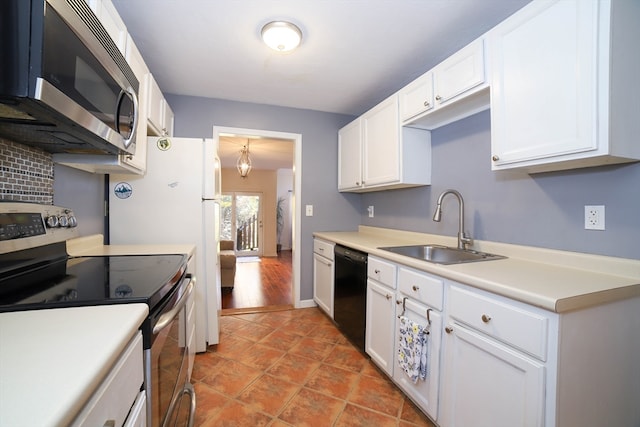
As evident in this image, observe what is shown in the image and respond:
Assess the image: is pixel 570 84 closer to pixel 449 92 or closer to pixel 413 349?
A: pixel 449 92

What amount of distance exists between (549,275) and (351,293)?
136cm

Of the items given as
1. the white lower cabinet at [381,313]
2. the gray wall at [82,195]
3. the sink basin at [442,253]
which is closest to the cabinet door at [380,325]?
the white lower cabinet at [381,313]

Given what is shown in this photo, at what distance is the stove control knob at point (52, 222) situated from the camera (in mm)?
1255

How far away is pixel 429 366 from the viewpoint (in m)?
1.43

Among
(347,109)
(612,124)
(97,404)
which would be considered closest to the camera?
(97,404)

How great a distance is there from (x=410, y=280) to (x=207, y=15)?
1.96 metres

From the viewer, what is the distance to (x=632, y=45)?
3.53ft

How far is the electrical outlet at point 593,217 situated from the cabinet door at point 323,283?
182cm

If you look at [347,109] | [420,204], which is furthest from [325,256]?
[347,109]

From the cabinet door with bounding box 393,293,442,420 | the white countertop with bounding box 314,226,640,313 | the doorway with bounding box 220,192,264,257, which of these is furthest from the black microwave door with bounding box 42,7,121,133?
the doorway with bounding box 220,192,264,257

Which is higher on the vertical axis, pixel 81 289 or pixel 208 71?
pixel 208 71

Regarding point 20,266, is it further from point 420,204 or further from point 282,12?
point 420,204

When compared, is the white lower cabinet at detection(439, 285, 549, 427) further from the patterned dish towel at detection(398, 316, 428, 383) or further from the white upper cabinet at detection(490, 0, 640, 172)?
the white upper cabinet at detection(490, 0, 640, 172)

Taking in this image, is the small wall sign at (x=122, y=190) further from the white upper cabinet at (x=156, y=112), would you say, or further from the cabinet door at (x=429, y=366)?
the cabinet door at (x=429, y=366)
